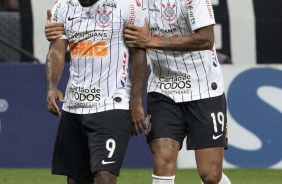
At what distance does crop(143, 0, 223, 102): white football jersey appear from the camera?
8.21 m

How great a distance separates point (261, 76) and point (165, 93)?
4.79 meters

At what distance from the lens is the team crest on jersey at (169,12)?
820 cm

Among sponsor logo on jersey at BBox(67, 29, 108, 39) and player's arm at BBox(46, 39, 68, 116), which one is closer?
sponsor logo on jersey at BBox(67, 29, 108, 39)

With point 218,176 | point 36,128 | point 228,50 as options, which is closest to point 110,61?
point 218,176

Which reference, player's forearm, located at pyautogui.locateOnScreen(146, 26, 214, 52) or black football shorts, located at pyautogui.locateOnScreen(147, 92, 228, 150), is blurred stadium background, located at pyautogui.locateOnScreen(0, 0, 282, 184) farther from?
player's forearm, located at pyautogui.locateOnScreen(146, 26, 214, 52)

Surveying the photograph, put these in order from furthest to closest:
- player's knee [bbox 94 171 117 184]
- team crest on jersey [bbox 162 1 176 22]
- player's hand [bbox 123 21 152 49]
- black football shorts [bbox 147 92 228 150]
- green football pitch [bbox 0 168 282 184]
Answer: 1. green football pitch [bbox 0 168 282 184]
2. black football shorts [bbox 147 92 228 150]
3. team crest on jersey [bbox 162 1 176 22]
4. player's hand [bbox 123 21 152 49]
5. player's knee [bbox 94 171 117 184]

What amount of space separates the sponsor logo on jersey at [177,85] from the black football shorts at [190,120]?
7 centimetres

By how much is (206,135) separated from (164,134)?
362 mm

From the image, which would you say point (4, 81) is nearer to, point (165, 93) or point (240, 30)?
point (240, 30)

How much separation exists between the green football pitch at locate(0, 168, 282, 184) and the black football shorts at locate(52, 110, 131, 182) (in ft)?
12.0

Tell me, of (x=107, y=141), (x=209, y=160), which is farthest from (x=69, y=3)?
(x=209, y=160)

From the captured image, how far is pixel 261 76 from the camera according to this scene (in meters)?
13.0

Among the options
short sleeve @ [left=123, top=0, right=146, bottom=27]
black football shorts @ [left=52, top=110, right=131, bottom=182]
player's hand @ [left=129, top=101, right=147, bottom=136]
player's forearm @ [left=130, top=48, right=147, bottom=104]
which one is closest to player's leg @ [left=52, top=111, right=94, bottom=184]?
black football shorts @ [left=52, top=110, right=131, bottom=182]

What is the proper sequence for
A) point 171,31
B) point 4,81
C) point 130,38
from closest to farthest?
1. point 130,38
2. point 171,31
3. point 4,81
